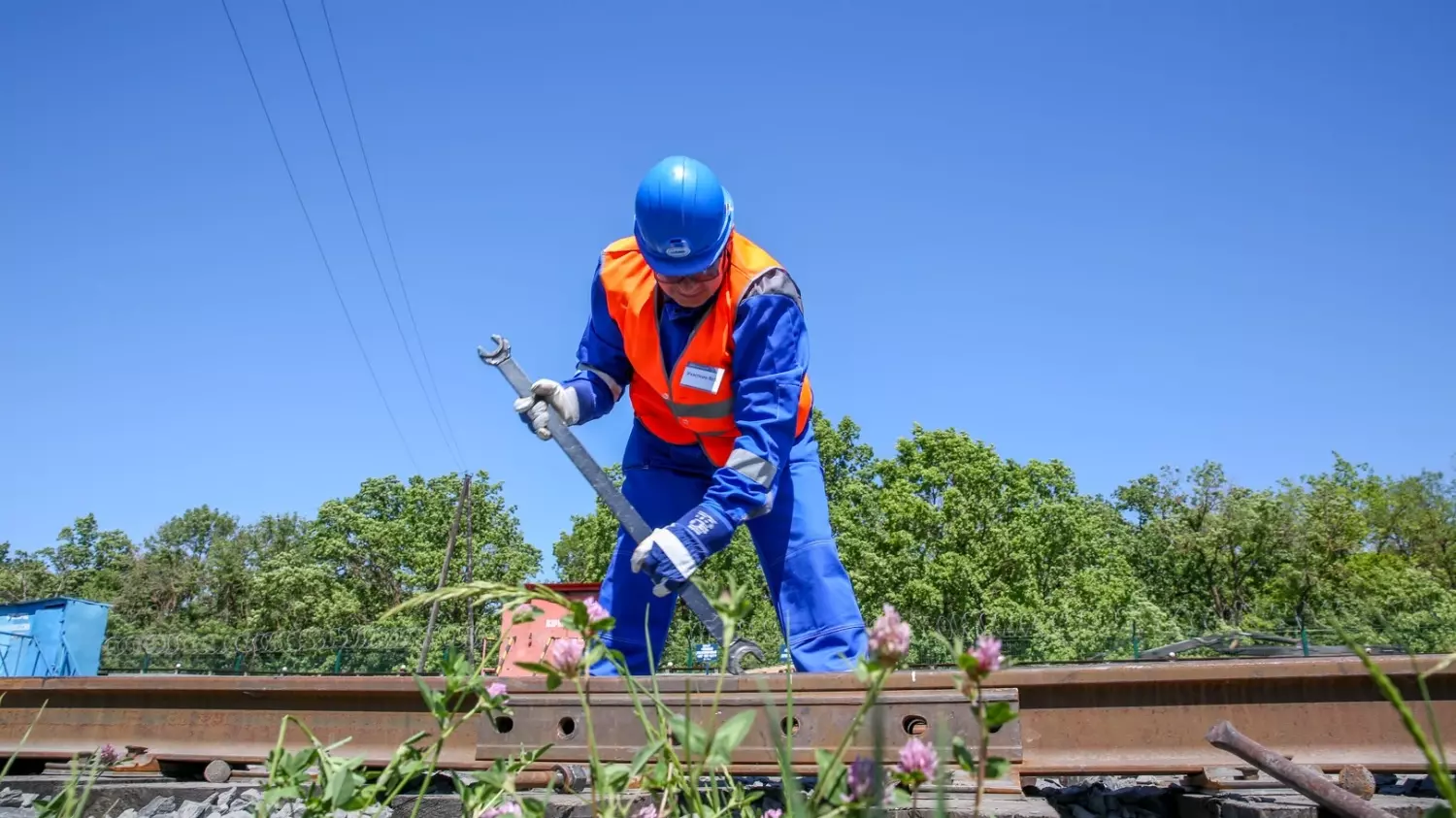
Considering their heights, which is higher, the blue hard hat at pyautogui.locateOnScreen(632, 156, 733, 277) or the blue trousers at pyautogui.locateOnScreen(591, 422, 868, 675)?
the blue hard hat at pyautogui.locateOnScreen(632, 156, 733, 277)

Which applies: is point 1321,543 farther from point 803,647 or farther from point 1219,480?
point 803,647

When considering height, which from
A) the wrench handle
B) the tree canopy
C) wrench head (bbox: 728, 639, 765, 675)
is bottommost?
wrench head (bbox: 728, 639, 765, 675)

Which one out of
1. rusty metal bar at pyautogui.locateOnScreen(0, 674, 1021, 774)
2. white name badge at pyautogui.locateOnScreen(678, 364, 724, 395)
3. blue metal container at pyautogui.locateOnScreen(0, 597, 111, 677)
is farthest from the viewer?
blue metal container at pyautogui.locateOnScreen(0, 597, 111, 677)

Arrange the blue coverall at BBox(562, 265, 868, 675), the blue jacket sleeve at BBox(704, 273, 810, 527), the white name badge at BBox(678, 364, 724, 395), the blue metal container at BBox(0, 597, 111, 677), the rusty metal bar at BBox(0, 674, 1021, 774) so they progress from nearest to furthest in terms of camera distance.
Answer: the rusty metal bar at BBox(0, 674, 1021, 774)
the blue jacket sleeve at BBox(704, 273, 810, 527)
the blue coverall at BBox(562, 265, 868, 675)
the white name badge at BBox(678, 364, 724, 395)
the blue metal container at BBox(0, 597, 111, 677)

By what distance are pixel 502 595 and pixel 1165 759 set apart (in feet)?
8.83

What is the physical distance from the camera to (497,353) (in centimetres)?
409

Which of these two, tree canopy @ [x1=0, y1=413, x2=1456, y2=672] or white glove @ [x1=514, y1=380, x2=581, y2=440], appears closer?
white glove @ [x1=514, y1=380, x2=581, y2=440]

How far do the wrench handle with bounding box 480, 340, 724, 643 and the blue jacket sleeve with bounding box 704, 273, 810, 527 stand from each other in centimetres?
35

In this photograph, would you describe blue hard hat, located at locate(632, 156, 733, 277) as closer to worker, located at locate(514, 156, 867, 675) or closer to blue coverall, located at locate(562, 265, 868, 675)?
worker, located at locate(514, 156, 867, 675)

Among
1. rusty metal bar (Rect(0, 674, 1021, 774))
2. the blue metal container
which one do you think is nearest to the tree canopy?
the blue metal container

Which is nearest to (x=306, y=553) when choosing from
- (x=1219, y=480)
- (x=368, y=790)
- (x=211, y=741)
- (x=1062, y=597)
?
(x=1062, y=597)

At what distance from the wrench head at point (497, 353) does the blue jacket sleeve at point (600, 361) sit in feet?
0.99

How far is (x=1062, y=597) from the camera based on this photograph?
3688 centimetres

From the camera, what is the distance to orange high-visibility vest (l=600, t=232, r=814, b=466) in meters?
3.54
